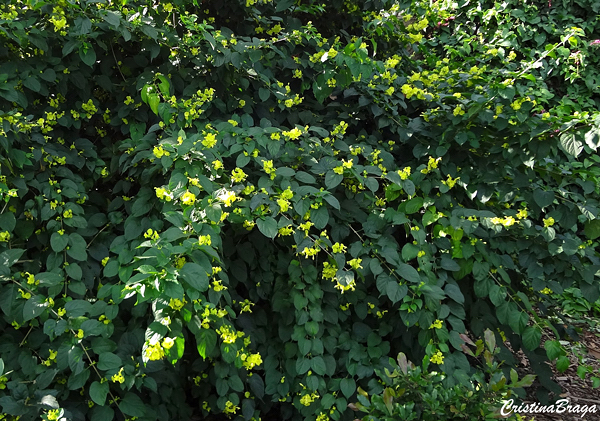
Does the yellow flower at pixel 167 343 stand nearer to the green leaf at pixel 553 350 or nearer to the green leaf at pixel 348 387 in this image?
the green leaf at pixel 348 387

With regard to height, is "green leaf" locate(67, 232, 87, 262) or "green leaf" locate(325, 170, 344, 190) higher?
"green leaf" locate(325, 170, 344, 190)

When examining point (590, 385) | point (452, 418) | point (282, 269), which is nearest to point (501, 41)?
point (590, 385)

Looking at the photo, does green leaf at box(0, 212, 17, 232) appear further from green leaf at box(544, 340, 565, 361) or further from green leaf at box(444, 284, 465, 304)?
green leaf at box(544, 340, 565, 361)

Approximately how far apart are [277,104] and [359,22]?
0.95 m

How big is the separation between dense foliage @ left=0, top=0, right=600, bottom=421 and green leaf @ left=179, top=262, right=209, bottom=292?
22cm

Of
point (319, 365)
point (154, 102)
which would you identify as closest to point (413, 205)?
point (319, 365)

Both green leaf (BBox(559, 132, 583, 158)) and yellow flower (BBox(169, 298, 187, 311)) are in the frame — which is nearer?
yellow flower (BBox(169, 298, 187, 311))

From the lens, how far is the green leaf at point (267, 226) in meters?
1.74

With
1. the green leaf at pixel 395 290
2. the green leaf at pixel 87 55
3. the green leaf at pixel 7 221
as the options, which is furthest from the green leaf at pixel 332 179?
the green leaf at pixel 7 221

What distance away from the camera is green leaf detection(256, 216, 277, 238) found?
5.70 feet

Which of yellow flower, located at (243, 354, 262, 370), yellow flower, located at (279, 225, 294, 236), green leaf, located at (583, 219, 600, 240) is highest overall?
green leaf, located at (583, 219, 600, 240)

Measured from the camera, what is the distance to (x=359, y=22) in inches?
123

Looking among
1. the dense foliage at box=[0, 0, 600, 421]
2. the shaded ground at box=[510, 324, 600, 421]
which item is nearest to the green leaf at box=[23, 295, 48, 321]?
the dense foliage at box=[0, 0, 600, 421]

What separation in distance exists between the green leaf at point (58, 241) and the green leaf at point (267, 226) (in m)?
0.82
